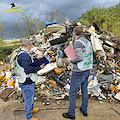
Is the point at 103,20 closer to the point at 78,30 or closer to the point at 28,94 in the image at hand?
the point at 78,30

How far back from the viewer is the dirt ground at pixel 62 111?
2.73 meters

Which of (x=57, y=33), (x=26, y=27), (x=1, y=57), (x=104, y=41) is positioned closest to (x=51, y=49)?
(x=57, y=33)

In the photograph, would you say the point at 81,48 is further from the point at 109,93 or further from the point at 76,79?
the point at 109,93

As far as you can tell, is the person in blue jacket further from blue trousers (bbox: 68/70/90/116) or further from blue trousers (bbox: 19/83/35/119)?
blue trousers (bbox: 68/70/90/116)

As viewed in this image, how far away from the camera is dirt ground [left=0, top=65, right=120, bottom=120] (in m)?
2.73

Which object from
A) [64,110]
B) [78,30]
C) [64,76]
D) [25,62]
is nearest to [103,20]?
[64,76]

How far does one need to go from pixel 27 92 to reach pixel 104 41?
4172 millimetres

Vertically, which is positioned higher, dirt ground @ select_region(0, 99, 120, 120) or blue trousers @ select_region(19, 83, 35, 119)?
blue trousers @ select_region(19, 83, 35, 119)

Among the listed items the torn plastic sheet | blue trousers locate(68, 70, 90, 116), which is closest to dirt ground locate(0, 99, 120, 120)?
blue trousers locate(68, 70, 90, 116)

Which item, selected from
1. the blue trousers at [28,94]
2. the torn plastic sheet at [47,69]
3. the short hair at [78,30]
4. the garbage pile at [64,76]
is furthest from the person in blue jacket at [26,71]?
the torn plastic sheet at [47,69]

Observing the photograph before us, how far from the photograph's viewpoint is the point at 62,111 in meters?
2.98

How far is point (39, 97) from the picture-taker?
3.66 meters

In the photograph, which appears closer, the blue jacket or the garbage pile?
the blue jacket

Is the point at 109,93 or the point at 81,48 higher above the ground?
the point at 81,48
